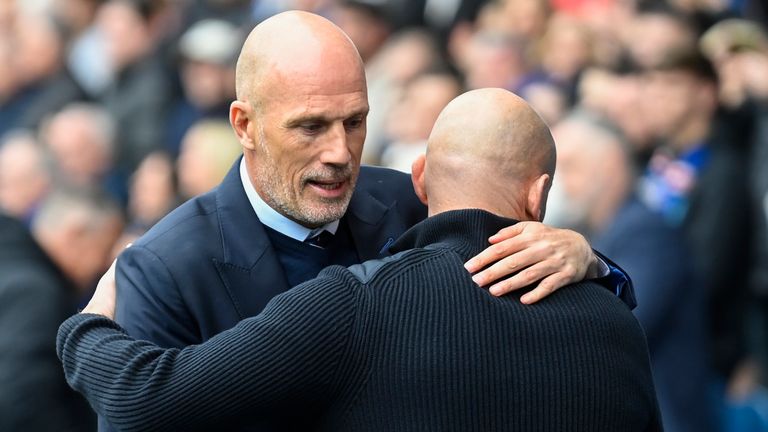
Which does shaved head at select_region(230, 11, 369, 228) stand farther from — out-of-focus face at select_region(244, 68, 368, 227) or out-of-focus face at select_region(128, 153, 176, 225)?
out-of-focus face at select_region(128, 153, 176, 225)

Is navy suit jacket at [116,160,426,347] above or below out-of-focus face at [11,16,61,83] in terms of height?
above

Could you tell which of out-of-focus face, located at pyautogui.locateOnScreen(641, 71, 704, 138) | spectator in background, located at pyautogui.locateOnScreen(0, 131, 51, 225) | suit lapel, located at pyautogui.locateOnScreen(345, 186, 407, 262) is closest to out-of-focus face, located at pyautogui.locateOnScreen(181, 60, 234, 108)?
spectator in background, located at pyautogui.locateOnScreen(0, 131, 51, 225)

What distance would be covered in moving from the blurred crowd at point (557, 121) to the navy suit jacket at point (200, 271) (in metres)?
2.90

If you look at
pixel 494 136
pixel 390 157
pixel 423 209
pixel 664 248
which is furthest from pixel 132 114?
pixel 494 136

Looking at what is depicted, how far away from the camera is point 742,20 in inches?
345

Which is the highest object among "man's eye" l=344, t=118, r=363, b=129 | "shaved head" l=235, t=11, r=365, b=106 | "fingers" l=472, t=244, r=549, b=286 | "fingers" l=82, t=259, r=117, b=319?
"shaved head" l=235, t=11, r=365, b=106

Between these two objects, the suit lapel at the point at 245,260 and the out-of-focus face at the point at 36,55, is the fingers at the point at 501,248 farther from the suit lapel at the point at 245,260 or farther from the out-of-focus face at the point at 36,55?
the out-of-focus face at the point at 36,55

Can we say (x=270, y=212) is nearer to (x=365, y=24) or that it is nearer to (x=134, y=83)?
(x=365, y=24)

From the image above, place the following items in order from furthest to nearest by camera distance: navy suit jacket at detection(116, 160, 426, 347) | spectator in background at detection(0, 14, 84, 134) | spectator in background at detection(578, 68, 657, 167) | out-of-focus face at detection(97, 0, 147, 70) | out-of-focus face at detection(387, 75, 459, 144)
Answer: out-of-focus face at detection(97, 0, 147, 70) < spectator in background at detection(0, 14, 84, 134) < out-of-focus face at detection(387, 75, 459, 144) < spectator in background at detection(578, 68, 657, 167) < navy suit jacket at detection(116, 160, 426, 347)

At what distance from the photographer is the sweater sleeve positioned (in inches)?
118

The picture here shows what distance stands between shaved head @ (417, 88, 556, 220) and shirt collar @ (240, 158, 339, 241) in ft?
1.28

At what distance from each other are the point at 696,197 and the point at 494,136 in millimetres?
4013

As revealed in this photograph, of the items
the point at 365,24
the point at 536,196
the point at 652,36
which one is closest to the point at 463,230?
the point at 536,196

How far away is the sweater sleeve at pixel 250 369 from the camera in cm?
299
